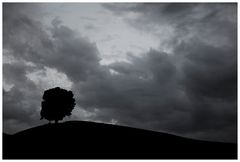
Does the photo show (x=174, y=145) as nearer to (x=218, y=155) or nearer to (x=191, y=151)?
(x=191, y=151)

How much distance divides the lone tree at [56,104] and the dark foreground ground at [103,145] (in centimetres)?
1105

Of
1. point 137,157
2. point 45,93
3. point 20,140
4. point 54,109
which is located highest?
point 45,93

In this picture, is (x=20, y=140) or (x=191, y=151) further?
(x=20, y=140)

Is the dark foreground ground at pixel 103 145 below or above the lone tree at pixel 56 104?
below

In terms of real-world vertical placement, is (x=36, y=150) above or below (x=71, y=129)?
below

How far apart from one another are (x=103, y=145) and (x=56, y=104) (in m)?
27.8

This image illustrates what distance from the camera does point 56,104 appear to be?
6091 cm

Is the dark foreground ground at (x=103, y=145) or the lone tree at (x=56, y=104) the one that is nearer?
the dark foreground ground at (x=103, y=145)

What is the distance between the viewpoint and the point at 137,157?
3036 cm

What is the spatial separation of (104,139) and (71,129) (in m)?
8.55

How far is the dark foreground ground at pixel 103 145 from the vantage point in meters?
31.4

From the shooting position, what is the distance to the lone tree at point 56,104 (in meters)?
60.9

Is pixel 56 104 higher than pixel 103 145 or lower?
higher

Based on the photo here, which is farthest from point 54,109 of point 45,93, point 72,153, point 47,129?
point 72,153
